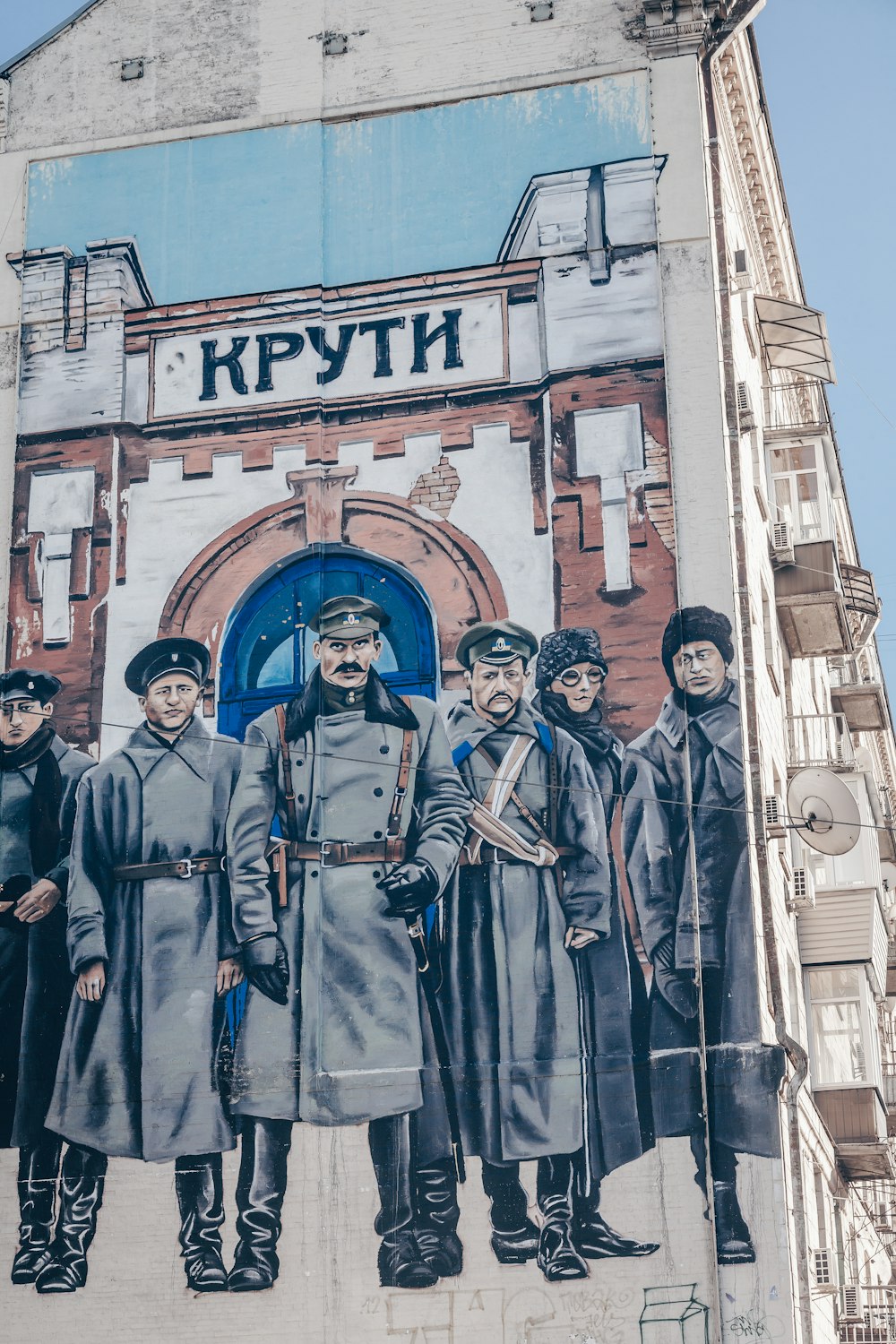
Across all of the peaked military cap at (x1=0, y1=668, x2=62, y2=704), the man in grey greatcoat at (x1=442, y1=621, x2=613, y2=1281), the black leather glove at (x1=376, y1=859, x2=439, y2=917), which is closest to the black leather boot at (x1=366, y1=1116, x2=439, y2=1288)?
the man in grey greatcoat at (x1=442, y1=621, x2=613, y2=1281)

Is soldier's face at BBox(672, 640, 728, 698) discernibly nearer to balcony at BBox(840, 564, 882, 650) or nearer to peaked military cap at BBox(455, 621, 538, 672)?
peaked military cap at BBox(455, 621, 538, 672)

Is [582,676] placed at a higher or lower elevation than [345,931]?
higher

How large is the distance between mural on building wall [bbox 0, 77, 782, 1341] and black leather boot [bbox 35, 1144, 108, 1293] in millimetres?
56

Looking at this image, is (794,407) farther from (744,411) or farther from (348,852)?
(348,852)

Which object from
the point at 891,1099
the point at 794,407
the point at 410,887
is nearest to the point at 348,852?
the point at 410,887

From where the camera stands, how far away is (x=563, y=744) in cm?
2441

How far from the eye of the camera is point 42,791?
84.0ft

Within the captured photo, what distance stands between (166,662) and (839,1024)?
38.3 ft

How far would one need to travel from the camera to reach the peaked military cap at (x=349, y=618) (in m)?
25.5

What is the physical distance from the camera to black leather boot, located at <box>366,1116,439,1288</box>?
22.5 m

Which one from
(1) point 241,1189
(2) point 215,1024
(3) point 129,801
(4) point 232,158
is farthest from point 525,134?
(1) point 241,1189

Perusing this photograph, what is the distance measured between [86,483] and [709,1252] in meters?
14.1

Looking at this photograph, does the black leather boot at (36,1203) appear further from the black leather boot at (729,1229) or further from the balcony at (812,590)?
the balcony at (812,590)

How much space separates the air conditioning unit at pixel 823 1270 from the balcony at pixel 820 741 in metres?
6.66
